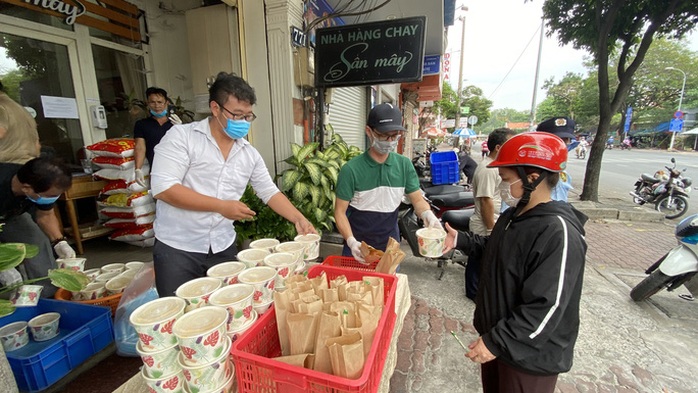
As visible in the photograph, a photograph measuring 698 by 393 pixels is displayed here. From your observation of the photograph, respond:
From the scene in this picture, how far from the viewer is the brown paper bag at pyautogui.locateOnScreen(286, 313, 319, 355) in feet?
3.22

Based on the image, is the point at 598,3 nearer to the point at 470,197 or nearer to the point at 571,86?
the point at 470,197

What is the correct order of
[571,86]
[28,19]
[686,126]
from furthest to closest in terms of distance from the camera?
[571,86]
[686,126]
[28,19]

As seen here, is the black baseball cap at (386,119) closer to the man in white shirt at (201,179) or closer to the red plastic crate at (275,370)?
the man in white shirt at (201,179)

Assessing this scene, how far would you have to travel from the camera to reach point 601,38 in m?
6.53

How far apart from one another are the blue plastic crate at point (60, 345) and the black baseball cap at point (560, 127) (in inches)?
143

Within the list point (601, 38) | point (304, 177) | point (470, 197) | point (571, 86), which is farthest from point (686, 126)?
point (304, 177)

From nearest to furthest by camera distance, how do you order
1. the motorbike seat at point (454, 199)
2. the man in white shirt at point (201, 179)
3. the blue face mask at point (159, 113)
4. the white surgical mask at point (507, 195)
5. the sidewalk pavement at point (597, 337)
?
the white surgical mask at point (507, 195) → the man in white shirt at point (201, 179) → the sidewalk pavement at point (597, 337) → the blue face mask at point (159, 113) → the motorbike seat at point (454, 199)

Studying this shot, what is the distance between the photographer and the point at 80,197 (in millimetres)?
4012

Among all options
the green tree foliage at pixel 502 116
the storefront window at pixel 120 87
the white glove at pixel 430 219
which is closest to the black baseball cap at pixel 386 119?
the white glove at pixel 430 219

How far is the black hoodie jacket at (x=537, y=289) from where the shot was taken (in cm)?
126

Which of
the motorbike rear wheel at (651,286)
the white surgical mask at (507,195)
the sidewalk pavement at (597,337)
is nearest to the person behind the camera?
the white surgical mask at (507,195)

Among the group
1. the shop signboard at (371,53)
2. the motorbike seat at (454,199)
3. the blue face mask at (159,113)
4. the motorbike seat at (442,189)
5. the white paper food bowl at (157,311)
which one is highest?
the shop signboard at (371,53)

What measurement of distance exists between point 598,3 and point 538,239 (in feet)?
26.3

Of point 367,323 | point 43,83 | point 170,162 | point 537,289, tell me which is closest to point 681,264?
point 537,289
